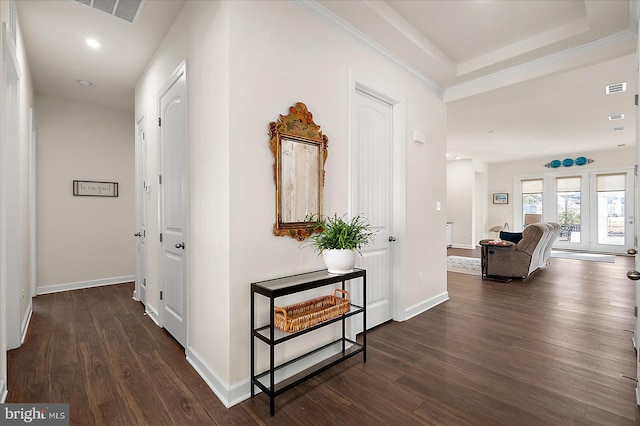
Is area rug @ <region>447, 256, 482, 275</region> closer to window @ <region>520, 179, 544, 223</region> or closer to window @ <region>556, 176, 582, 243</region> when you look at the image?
window @ <region>520, 179, 544, 223</region>

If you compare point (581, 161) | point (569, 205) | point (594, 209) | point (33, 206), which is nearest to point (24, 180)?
point (33, 206)

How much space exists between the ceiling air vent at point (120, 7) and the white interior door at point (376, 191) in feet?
6.30

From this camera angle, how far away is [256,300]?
80.0 inches

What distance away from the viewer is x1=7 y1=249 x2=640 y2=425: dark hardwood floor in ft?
5.88

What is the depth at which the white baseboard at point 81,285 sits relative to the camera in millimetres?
4383

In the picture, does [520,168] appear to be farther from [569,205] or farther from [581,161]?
[569,205]

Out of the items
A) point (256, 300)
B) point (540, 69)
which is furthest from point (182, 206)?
point (540, 69)

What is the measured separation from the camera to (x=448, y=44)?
10.7 feet

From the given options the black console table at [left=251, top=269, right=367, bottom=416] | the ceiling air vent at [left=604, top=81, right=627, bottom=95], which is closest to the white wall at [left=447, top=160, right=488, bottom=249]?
the ceiling air vent at [left=604, top=81, right=627, bottom=95]

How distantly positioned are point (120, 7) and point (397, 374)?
11.6 ft

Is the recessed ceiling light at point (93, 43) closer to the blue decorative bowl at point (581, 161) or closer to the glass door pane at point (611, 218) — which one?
the blue decorative bowl at point (581, 161)

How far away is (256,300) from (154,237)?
189cm

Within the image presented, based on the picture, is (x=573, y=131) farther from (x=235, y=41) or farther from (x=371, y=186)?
(x=235, y=41)

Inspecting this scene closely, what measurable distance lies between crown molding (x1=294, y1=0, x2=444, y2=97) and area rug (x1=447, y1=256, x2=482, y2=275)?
3822mm
